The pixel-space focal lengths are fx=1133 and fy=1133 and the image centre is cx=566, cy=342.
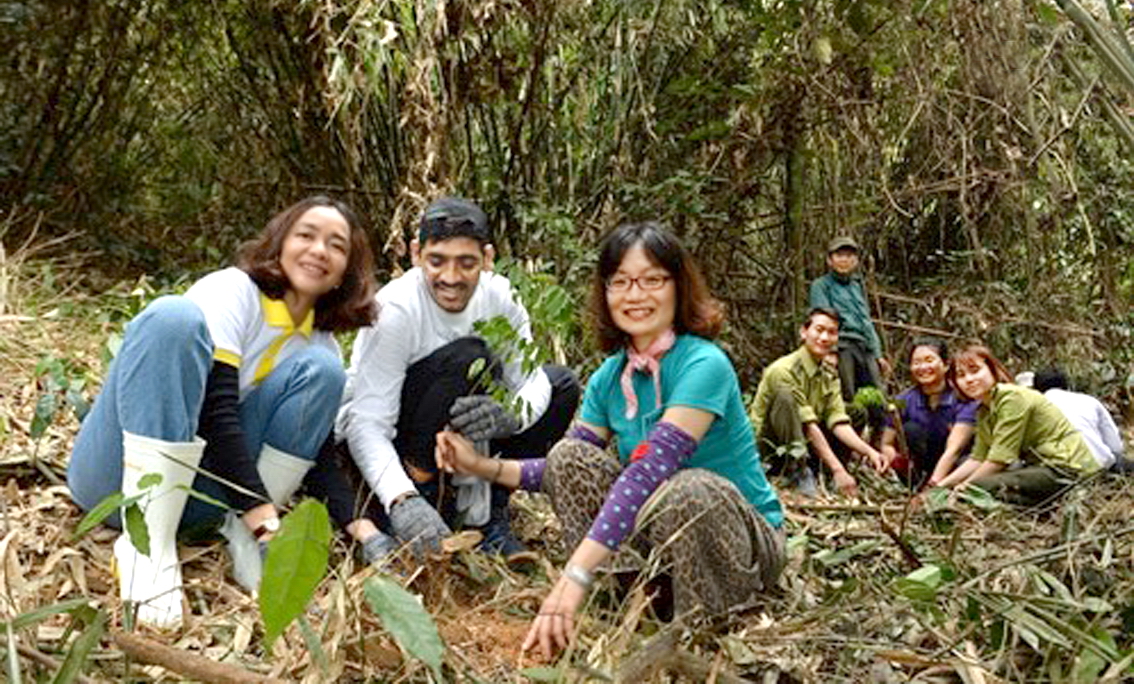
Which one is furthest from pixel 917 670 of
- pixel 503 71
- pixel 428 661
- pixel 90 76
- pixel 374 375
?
pixel 90 76

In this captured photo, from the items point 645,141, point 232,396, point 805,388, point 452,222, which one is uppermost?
point 645,141

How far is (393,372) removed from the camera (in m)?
2.44

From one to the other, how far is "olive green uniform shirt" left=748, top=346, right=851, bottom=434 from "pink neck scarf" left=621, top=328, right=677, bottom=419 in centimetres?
232

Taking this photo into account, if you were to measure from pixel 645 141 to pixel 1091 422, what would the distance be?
2.35 m

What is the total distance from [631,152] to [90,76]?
2.65 metres

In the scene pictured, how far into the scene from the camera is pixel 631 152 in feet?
→ 17.5

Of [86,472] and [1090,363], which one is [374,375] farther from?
[1090,363]

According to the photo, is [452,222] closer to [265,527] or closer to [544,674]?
[265,527]

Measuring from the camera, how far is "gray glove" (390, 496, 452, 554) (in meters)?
2.18

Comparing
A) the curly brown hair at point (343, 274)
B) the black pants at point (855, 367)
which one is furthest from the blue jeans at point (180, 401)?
the black pants at point (855, 367)

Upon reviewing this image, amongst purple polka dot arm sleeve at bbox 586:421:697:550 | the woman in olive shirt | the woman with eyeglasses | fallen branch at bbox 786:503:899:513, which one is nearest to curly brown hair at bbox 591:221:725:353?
the woman with eyeglasses

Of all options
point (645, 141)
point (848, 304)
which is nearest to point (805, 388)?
point (848, 304)

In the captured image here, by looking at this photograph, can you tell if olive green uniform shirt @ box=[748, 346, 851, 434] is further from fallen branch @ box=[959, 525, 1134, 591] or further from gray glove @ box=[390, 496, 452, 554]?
gray glove @ box=[390, 496, 452, 554]

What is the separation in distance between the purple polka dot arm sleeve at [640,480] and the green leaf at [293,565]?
85 cm
